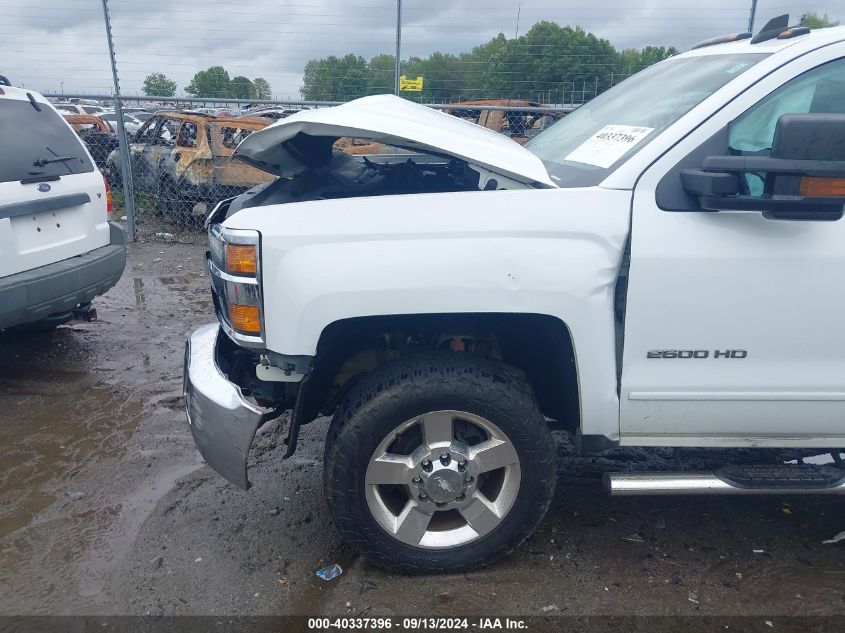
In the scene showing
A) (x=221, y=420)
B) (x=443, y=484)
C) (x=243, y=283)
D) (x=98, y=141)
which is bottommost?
(x=443, y=484)

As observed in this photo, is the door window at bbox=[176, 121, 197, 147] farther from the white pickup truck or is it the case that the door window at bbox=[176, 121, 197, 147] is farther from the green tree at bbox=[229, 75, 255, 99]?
the white pickup truck

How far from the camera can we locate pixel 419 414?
8.44 ft

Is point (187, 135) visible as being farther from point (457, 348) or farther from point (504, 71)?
point (457, 348)

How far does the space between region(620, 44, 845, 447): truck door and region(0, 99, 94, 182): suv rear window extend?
3.86m

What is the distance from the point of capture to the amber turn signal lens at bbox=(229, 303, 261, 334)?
2.48 metres

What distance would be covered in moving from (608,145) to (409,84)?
250 inches

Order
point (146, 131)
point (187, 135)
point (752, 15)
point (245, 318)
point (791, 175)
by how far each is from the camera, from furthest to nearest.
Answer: point (146, 131) → point (187, 135) → point (752, 15) → point (245, 318) → point (791, 175)

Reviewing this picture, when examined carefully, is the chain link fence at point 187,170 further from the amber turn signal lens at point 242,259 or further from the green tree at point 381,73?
the amber turn signal lens at point 242,259

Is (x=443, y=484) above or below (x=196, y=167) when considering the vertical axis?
below

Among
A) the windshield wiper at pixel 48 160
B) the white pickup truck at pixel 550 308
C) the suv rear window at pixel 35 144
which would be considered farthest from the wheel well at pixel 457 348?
the windshield wiper at pixel 48 160

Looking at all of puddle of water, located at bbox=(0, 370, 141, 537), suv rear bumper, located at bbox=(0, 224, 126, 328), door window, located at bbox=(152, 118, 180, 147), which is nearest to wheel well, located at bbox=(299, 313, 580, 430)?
puddle of water, located at bbox=(0, 370, 141, 537)

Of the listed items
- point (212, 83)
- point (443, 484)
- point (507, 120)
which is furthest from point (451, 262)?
point (212, 83)

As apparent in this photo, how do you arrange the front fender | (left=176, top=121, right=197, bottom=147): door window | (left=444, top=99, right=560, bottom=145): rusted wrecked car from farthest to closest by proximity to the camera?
(left=444, top=99, right=560, bottom=145): rusted wrecked car < (left=176, top=121, right=197, bottom=147): door window < the front fender

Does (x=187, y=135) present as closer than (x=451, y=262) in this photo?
No
